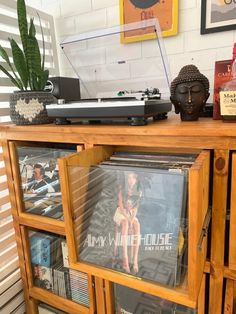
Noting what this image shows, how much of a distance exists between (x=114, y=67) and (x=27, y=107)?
1.68 ft

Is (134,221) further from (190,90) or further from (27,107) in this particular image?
(27,107)

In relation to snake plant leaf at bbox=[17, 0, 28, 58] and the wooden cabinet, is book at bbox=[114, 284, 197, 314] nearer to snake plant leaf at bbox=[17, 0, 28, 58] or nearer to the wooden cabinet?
the wooden cabinet

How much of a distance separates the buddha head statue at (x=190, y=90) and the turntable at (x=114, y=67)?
95mm

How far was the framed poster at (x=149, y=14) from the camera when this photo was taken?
1.17 meters

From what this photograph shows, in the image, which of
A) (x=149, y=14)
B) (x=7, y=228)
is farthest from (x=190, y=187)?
(x=7, y=228)

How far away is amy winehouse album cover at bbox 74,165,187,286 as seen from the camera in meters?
0.74

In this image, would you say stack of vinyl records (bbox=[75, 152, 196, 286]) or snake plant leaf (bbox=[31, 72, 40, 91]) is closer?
stack of vinyl records (bbox=[75, 152, 196, 286])

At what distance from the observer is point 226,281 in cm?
82

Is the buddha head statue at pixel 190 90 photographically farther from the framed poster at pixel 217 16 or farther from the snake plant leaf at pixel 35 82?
the snake plant leaf at pixel 35 82

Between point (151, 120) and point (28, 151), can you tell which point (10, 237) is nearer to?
point (28, 151)

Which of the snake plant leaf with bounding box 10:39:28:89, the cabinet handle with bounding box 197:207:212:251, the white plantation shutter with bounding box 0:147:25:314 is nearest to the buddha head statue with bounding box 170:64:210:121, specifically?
the cabinet handle with bounding box 197:207:212:251

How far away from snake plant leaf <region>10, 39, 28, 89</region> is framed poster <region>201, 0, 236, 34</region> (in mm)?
826

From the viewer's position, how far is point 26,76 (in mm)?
1101

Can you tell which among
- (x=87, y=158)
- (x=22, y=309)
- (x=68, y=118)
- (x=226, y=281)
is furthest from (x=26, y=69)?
(x=22, y=309)
